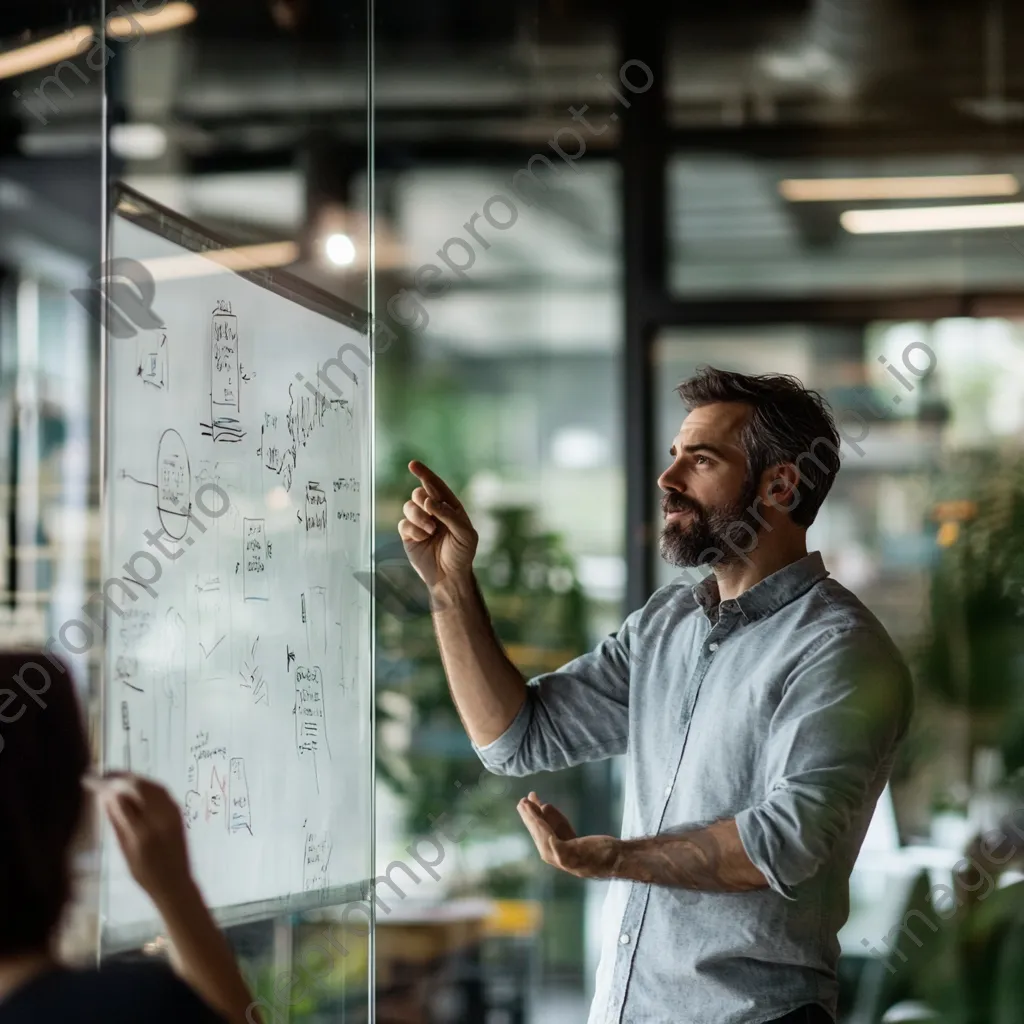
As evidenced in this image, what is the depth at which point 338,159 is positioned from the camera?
12.9 ft

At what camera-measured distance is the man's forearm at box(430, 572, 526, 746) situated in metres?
2.18

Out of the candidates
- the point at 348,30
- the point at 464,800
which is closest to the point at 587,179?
the point at 348,30

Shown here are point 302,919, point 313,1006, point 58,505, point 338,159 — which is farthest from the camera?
point 58,505

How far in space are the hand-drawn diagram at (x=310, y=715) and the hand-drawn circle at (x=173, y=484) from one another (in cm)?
45

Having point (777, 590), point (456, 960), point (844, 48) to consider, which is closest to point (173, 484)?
point (777, 590)

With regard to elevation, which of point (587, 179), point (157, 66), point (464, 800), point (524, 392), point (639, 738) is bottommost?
point (464, 800)

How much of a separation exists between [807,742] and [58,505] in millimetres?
3065

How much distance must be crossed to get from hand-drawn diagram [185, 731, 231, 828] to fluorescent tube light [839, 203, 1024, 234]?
245cm

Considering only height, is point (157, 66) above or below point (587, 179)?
above

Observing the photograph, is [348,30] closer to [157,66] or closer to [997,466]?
[157,66]

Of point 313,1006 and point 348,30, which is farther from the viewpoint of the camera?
point 348,30

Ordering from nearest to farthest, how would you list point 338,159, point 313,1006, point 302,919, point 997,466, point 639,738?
point 639,738 < point 302,919 < point 313,1006 < point 997,466 < point 338,159

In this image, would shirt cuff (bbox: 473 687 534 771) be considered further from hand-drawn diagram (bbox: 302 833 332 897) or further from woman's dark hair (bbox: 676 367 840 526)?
woman's dark hair (bbox: 676 367 840 526)

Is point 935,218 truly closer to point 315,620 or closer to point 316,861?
point 315,620
